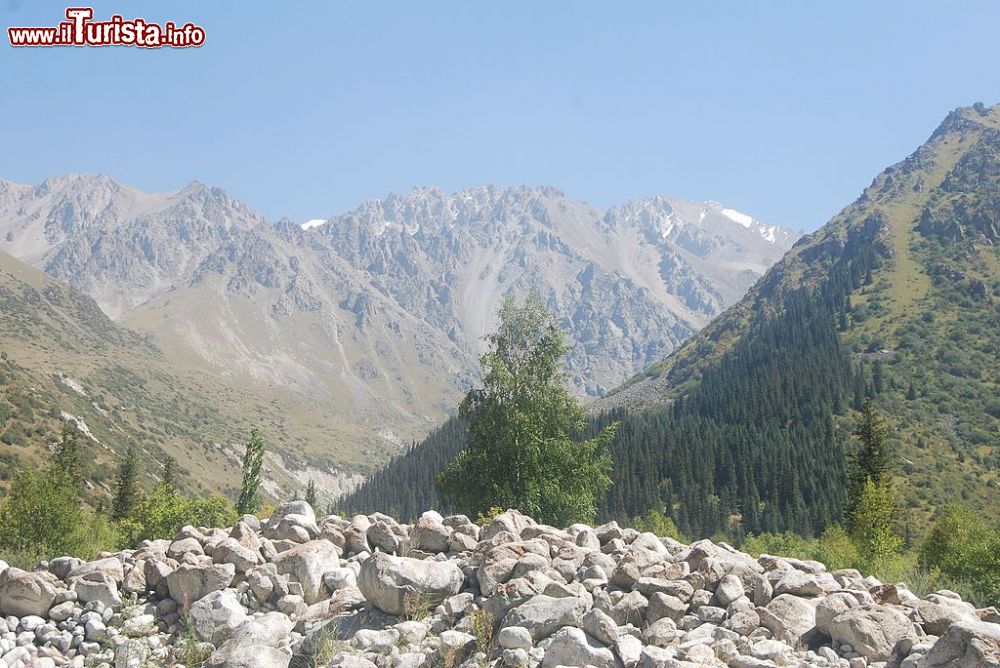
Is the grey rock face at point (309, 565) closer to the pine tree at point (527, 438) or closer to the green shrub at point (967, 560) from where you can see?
the pine tree at point (527, 438)

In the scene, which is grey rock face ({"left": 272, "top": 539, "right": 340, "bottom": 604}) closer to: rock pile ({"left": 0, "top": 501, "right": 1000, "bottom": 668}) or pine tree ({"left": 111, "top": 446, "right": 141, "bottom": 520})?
rock pile ({"left": 0, "top": 501, "right": 1000, "bottom": 668})

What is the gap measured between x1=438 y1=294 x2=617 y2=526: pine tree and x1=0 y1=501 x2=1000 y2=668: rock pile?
56.6ft

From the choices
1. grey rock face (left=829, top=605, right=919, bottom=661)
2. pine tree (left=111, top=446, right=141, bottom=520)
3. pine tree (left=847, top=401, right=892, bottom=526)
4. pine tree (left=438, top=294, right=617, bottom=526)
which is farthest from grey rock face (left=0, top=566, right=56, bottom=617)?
pine tree (left=111, top=446, right=141, bottom=520)

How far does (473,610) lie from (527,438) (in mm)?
23351

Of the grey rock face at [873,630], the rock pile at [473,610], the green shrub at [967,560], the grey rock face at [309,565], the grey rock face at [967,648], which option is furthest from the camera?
the green shrub at [967,560]

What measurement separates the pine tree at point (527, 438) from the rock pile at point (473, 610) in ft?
56.6

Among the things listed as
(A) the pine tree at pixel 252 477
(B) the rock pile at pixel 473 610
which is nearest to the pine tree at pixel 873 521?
(B) the rock pile at pixel 473 610

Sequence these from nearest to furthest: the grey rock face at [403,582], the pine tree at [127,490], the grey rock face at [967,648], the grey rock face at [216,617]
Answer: the grey rock face at [967,648]
the grey rock face at [403,582]
the grey rock face at [216,617]
the pine tree at [127,490]

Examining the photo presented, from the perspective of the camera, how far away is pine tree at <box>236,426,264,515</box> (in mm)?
74500

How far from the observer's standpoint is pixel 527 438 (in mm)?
40844

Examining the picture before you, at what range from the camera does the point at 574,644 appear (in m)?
14.7

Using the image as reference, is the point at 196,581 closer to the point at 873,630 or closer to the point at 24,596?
the point at 24,596

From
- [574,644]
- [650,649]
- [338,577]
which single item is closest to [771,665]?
[650,649]

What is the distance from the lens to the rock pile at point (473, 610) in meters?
15.0
